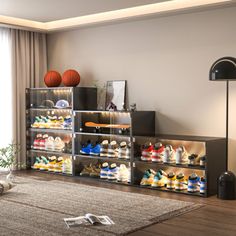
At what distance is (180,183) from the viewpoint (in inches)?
226

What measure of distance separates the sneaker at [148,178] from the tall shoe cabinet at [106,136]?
13cm

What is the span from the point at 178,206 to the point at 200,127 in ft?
5.06

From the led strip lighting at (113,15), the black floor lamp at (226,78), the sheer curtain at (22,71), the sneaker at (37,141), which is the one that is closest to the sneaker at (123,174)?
the black floor lamp at (226,78)

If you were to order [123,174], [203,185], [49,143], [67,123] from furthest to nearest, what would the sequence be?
[49,143] < [67,123] < [123,174] < [203,185]

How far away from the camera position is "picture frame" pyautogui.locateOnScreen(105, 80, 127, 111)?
272 inches

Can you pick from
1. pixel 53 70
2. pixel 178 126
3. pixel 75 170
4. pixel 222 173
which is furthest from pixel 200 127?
pixel 53 70

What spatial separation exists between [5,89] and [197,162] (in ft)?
12.0

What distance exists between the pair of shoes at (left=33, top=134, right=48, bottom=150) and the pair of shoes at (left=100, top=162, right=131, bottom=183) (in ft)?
4.57

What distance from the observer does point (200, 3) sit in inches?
227

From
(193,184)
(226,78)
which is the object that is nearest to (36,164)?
(193,184)

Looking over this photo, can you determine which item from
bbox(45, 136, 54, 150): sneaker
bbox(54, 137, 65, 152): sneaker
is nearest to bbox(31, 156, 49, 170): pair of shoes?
bbox(45, 136, 54, 150): sneaker

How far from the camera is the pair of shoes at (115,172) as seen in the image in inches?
249

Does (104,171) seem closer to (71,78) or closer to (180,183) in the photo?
(180,183)

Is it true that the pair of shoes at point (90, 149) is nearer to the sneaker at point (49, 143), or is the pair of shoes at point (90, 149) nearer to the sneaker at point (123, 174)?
the sneaker at point (123, 174)
